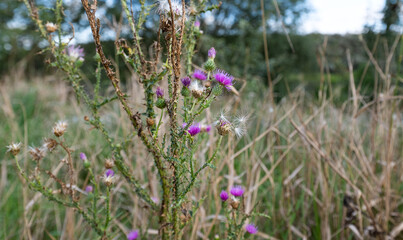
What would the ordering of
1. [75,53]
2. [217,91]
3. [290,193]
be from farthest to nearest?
1. [290,193]
2. [75,53]
3. [217,91]

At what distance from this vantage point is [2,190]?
6.09ft

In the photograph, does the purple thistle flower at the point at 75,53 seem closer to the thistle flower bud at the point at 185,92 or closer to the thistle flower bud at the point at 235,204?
the thistle flower bud at the point at 185,92

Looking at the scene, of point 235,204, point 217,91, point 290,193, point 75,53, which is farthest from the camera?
point 290,193

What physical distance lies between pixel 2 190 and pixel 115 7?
10.0 m

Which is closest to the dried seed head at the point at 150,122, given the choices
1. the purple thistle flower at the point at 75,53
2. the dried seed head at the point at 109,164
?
the dried seed head at the point at 109,164

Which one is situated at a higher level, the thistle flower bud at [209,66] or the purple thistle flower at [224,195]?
the thistle flower bud at [209,66]

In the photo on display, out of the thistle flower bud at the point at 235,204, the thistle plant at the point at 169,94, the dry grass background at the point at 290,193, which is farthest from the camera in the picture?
the dry grass background at the point at 290,193

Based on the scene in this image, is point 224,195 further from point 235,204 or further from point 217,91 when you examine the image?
point 217,91

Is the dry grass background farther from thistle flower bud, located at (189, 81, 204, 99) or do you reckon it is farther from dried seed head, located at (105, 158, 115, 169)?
thistle flower bud, located at (189, 81, 204, 99)

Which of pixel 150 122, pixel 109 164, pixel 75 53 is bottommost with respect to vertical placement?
pixel 109 164

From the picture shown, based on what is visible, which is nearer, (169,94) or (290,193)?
(169,94)

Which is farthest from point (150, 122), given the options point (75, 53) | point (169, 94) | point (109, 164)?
point (75, 53)

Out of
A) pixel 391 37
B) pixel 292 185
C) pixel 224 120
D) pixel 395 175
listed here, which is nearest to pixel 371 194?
pixel 292 185

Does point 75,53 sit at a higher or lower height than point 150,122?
higher
